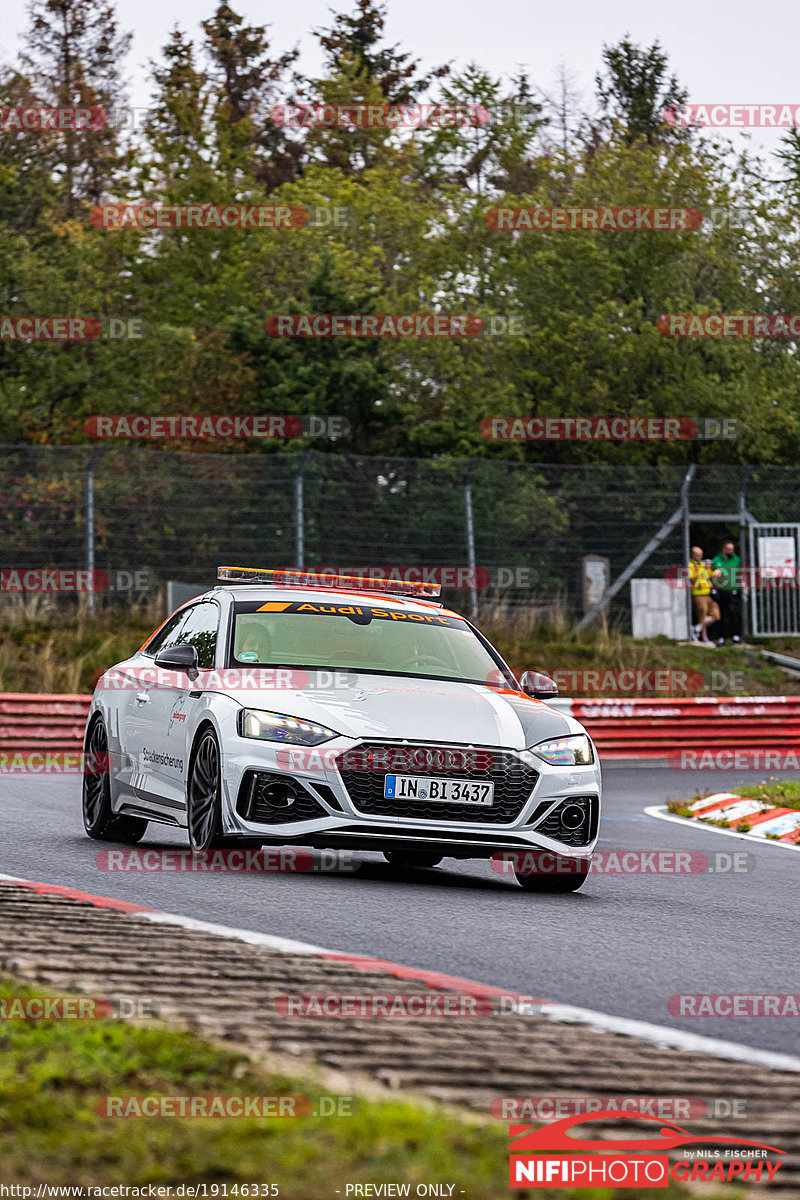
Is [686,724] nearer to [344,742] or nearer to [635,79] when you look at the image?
[344,742]

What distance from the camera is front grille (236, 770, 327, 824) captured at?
29.3 ft

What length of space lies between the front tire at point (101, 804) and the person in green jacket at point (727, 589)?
63.1 feet

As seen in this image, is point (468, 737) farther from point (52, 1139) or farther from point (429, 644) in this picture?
point (52, 1139)

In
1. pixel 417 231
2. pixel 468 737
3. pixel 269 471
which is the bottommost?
pixel 468 737

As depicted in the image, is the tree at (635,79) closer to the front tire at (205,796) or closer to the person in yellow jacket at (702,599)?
the person in yellow jacket at (702,599)

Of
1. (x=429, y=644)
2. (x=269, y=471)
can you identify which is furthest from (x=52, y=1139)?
(x=269, y=471)

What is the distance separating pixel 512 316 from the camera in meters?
38.7

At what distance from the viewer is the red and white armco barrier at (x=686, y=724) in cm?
2278

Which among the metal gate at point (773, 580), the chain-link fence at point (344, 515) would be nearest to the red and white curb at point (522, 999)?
the chain-link fence at point (344, 515)

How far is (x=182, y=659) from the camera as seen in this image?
9.84 meters

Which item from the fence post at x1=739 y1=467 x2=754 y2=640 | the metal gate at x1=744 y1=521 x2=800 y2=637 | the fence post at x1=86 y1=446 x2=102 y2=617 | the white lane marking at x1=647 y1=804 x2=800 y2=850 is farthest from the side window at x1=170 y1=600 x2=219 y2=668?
the metal gate at x1=744 y1=521 x2=800 y2=637

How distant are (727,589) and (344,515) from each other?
7.34m

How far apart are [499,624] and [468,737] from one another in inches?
691

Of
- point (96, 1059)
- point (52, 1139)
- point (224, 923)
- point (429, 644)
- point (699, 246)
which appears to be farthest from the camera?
point (699, 246)
